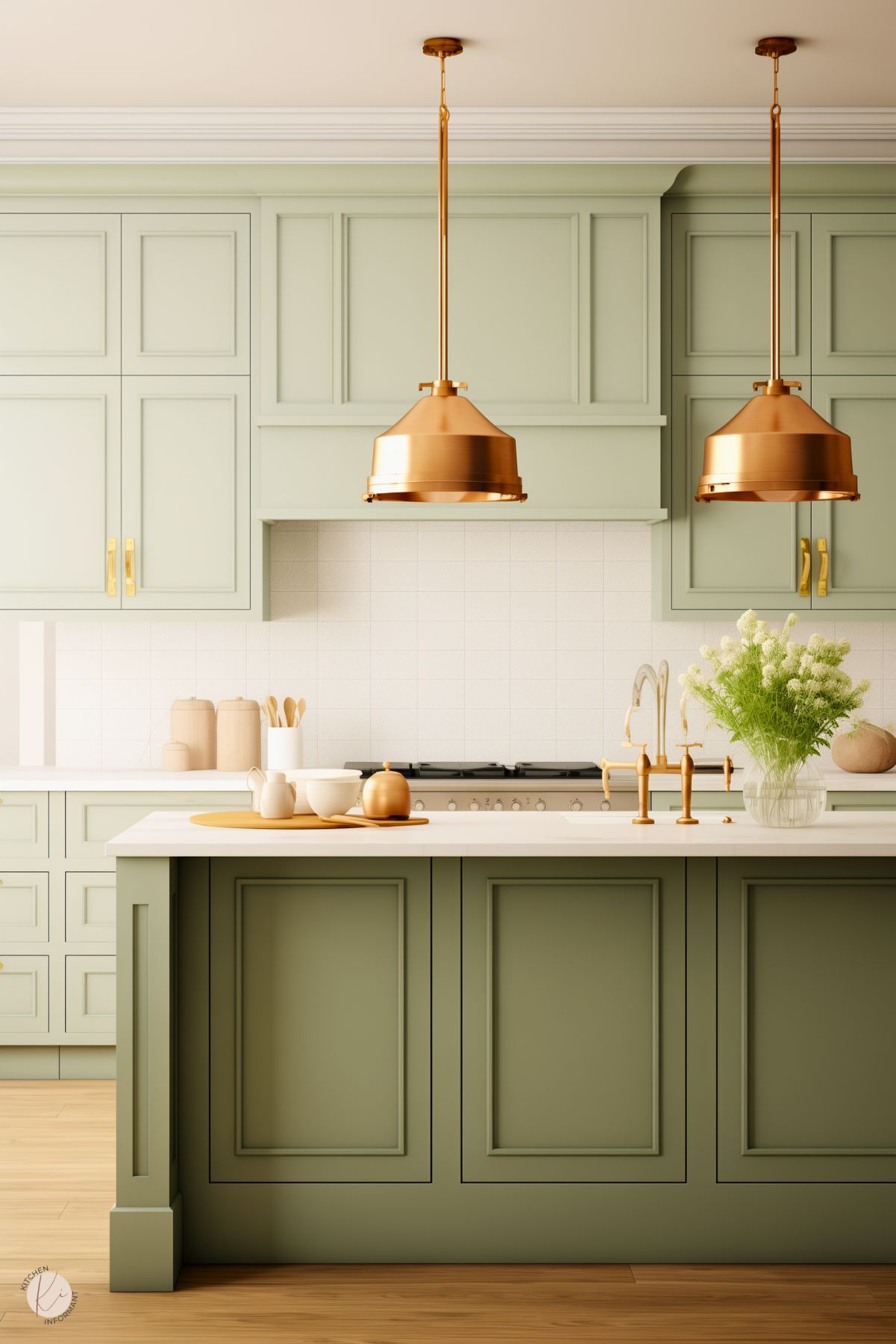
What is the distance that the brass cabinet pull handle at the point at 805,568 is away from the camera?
463 centimetres

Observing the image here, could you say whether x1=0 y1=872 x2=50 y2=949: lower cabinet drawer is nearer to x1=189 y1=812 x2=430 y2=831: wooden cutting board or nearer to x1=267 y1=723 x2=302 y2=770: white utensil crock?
x1=267 y1=723 x2=302 y2=770: white utensil crock

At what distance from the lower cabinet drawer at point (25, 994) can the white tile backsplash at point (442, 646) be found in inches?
37.7

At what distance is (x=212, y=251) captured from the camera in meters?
4.58

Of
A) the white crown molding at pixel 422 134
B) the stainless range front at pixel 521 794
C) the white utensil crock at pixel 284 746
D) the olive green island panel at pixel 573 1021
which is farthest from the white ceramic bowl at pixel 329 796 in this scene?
the white crown molding at pixel 422 134

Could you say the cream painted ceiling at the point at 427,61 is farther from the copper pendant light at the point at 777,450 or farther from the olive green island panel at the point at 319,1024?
the olive green island panel at the point at 319,1024

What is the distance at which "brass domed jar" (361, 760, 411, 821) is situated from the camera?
3135 millimetres

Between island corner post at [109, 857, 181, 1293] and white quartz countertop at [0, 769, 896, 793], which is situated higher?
white quartz countertop at [0, 769, 896, 793]

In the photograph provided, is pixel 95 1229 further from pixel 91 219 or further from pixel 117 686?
pixel 91 219

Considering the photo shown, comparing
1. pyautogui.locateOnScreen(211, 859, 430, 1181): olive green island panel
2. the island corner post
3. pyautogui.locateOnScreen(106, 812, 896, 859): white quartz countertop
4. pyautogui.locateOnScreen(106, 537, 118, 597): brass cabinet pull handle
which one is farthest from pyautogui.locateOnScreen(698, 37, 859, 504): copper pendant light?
pyautogui.locateOnScreen(106, 537, 118, 597): brass cabinet pull handle

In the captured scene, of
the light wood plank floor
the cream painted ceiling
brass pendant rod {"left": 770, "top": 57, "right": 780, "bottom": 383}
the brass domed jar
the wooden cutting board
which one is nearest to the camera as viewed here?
the light wood plank floor

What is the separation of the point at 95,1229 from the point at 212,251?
3120 mm

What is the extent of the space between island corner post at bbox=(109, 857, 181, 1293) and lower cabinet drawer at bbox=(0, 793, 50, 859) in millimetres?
1659

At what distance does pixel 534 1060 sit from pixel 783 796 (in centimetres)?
83

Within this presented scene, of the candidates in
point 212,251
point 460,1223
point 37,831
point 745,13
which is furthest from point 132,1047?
point 745,13
